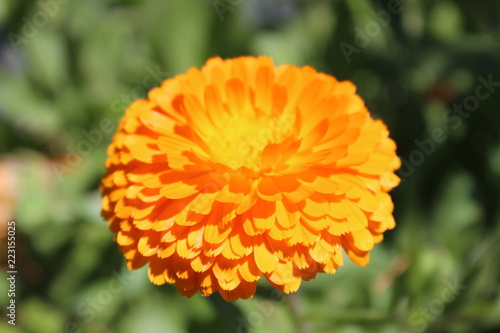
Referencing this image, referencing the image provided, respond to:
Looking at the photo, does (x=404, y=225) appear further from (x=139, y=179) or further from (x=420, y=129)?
(x=139, y=179)

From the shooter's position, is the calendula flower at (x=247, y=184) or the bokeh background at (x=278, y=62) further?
the bokeh background at (x=278, y=62)

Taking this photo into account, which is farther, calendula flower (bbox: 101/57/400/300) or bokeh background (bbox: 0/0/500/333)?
bokeh background (bbox: 0/0/500/333)

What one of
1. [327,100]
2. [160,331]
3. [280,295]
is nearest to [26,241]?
[160,331]

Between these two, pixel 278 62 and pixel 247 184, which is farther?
pixel 278 62

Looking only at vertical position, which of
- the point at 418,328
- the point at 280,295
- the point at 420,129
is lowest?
the point at 418,328
